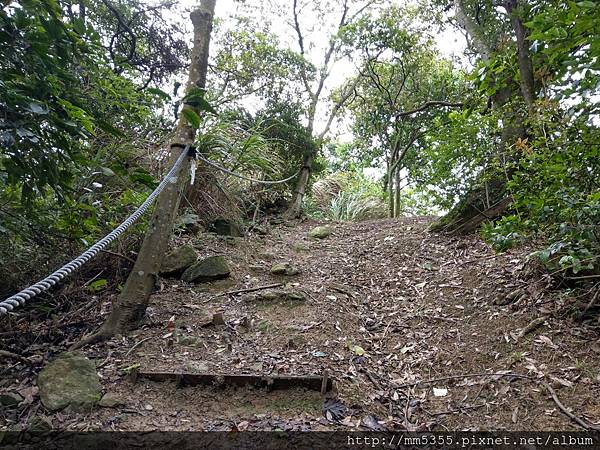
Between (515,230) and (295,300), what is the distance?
1.67 meters

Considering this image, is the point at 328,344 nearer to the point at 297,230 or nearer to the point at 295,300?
the point at 295,300

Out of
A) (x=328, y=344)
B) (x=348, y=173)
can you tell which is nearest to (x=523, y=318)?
(x=328, y=344)

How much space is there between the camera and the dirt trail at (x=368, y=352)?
5.87 feet

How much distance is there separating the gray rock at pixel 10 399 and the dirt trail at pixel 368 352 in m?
0.23

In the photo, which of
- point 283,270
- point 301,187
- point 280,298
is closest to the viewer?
point 280,298

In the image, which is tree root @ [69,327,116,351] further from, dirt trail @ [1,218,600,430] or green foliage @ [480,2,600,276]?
green foliage @ [480,2,600,276]

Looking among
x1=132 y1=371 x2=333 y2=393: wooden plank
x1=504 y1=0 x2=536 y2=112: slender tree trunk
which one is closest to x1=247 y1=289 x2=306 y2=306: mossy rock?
x1=132 y1=371 x2=333 y2=393: wooden plank

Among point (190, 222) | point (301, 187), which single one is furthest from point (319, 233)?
point (190, 222)

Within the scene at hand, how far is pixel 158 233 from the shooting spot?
2572mm

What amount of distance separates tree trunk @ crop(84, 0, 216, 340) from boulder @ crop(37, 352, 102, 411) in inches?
14.4

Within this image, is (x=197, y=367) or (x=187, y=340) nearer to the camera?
(x=197, y=367)

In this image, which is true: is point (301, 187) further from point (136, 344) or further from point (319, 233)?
point (136, 344)

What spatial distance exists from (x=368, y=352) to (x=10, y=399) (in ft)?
6.36

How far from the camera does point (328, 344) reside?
95.6 inches
